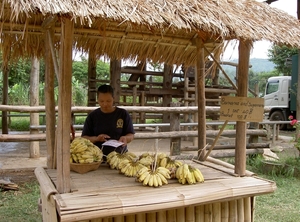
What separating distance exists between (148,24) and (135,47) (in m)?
1.56

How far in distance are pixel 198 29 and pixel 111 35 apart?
1305mm

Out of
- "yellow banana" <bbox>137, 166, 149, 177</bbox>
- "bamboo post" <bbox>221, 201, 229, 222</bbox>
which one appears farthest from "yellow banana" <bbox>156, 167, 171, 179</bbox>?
"bamboo post" <bbox>221, 201, 229, 222</bbox>

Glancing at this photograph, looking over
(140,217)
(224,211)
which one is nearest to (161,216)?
(140,217)

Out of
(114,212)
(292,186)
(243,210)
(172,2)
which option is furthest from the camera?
(292,186)

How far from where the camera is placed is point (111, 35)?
149 inches

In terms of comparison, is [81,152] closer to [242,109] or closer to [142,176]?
[142,176]

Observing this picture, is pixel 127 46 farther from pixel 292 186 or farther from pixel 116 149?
pixel 292 186

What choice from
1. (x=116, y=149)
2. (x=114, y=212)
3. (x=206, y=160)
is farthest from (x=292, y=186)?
(x=114, y=212)

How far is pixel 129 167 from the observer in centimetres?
319

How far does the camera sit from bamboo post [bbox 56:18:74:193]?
254 cm

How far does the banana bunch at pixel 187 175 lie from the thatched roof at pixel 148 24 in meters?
1.24

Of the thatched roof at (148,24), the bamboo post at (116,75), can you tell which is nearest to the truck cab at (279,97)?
the bamboo post at (116,75)

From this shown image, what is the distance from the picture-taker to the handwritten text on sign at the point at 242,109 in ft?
10.6

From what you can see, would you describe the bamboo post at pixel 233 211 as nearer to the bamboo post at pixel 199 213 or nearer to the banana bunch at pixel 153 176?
the bamboo post at pixel 199 213
